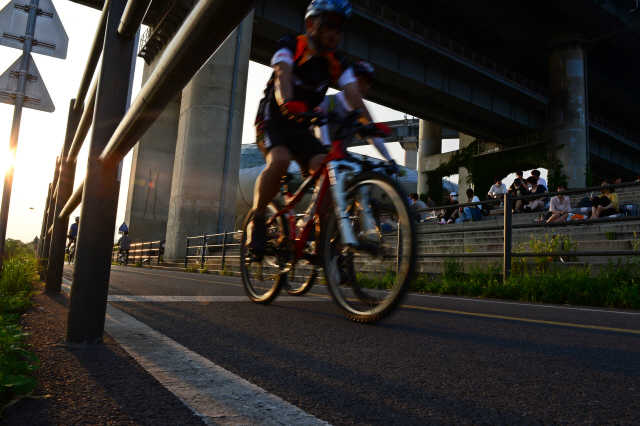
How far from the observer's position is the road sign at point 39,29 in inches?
212

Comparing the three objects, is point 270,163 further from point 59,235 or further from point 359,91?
point 59,235

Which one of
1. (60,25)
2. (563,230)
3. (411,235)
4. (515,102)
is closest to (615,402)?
(411,235)

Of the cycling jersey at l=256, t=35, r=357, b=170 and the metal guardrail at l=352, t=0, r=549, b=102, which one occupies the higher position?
the metal guardrail at l=352, t=0, r=549, b=102

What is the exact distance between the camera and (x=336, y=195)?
8.87ft

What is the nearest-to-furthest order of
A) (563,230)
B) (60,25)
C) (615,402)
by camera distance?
(615,402), (60,25), (563,230)

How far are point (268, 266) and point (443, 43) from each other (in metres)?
29.4

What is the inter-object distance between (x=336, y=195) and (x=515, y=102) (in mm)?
34801

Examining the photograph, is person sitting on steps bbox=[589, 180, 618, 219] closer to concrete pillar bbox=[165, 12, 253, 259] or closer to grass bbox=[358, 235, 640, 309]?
grass bbox=[358, 235, 640, 309]

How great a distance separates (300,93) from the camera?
10.1ft

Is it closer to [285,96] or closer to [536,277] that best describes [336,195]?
[285,96]

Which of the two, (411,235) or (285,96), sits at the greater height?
(285,96)

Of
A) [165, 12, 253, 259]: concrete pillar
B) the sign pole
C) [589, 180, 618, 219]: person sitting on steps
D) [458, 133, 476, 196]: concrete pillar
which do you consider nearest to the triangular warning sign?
the sign pole

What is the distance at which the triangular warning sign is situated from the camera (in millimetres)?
5641

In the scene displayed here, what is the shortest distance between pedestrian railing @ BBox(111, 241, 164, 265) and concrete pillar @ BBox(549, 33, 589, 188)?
25.5 m
